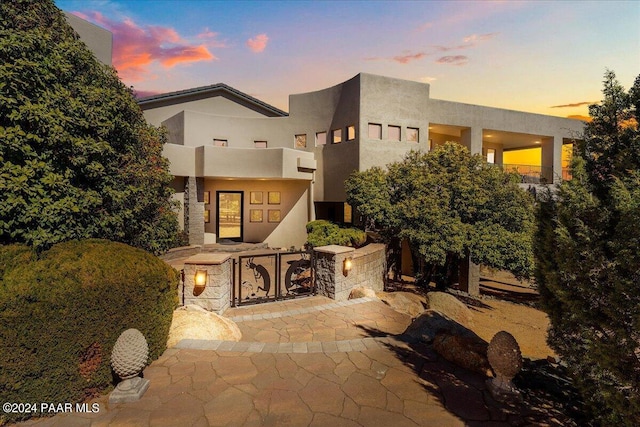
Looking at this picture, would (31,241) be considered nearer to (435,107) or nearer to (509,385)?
(509,385)

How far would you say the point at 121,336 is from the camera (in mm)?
4512

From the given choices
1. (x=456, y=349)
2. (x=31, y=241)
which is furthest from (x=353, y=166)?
(x=31, y=241)

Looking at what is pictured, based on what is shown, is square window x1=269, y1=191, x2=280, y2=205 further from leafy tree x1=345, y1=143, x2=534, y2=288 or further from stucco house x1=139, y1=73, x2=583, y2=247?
leafy tree x1=345, y1=143, x2=534, y2=288

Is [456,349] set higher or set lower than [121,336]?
lower

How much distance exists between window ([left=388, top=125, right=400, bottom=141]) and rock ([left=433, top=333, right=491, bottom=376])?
15.0 metres

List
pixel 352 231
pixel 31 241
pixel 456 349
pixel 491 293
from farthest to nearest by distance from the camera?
pixel 491 293 → pixel 352 231 → pixel 456 349 → pixel 31 241

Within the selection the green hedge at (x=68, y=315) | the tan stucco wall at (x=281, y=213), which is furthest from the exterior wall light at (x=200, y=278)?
the tan stucco wall at (x=281, y=213)

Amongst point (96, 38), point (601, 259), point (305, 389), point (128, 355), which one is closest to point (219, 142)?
point (96, 38)

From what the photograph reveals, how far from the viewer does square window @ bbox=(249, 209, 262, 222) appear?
2084cm

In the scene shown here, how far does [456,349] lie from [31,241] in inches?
306

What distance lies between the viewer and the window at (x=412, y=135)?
64.1 ft

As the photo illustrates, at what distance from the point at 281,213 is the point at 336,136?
6473mm

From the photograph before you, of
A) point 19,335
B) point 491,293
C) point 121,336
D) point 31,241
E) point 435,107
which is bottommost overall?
point 491,293

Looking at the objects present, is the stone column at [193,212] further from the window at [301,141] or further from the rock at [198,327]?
the rock at [198,327]
